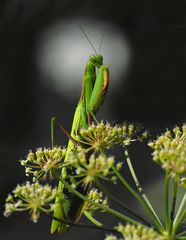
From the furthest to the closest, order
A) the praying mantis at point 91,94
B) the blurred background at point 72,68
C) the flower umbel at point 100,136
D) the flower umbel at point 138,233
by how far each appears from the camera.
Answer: the blurred background at point 72,68 → the praying mantis at point 91,94 → the flower umbel at point 100,136 → the flower umbel at point 138,233

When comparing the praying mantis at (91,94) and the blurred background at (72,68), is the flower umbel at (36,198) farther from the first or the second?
the blurred background at (72,68)

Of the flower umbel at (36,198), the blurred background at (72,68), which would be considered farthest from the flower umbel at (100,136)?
the blurred background at (72,68)

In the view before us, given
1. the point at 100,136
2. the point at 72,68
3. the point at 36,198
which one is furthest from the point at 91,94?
the point at 72,68

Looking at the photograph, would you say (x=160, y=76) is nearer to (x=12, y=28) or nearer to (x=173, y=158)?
(x=12, y=28)

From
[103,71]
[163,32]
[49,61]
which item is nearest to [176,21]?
[163,32]

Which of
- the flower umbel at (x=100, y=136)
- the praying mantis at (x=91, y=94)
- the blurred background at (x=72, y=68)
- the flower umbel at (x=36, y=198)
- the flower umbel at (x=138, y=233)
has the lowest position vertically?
the flower umbel at (x=138, y=233)

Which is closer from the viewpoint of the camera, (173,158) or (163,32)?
(173,158)

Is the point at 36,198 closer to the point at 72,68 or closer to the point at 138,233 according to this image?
the point at 138,233

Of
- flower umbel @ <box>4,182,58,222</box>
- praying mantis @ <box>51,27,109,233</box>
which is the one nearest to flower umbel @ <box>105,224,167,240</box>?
flower umbel @ <box>4,182,58,222</box>

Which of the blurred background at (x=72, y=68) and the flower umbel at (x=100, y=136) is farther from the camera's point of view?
the blurred background at (x=72, y=68)
